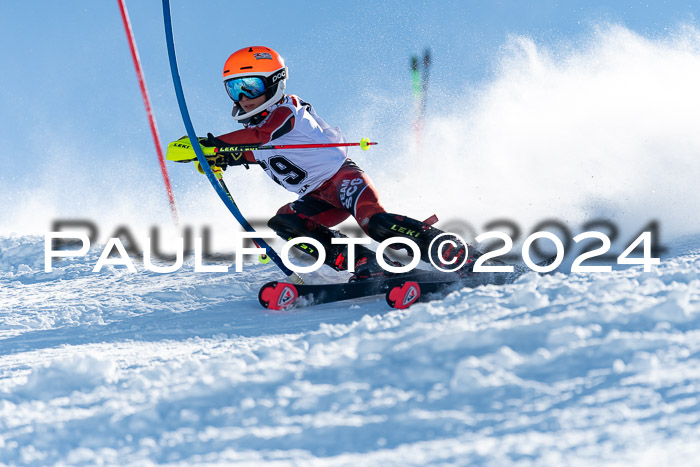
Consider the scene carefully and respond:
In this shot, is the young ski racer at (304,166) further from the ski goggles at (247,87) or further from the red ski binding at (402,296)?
the red ski binding at (402,296)

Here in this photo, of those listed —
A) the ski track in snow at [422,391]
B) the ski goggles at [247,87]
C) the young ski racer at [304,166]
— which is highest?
the ski goggles at [247,87]

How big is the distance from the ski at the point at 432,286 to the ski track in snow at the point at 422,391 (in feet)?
2.10

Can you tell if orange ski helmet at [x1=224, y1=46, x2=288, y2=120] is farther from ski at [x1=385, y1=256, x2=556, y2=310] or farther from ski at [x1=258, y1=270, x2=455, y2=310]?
ski at [x1=385, y1=256, x2=556, y2=310]

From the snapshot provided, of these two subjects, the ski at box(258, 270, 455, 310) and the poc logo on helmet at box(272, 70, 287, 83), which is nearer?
the ski at box(258, 270, 455, 310)

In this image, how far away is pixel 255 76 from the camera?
15.8ft

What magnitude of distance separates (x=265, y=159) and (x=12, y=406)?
264 centimetres

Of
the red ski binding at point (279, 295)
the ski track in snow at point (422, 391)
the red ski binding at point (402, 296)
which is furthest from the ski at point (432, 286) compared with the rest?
the red ski binding at point (279, 295)

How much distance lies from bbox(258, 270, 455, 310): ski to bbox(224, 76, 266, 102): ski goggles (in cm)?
137

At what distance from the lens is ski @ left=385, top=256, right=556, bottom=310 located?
167 inches

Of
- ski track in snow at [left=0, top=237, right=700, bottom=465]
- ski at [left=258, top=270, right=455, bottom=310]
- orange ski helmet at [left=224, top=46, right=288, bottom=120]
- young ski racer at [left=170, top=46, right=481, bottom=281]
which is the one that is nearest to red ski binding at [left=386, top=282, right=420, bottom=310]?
ski at [left=258, top=270, right=455, bottom=310]

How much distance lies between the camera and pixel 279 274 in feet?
19.6

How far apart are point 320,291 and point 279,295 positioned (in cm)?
29

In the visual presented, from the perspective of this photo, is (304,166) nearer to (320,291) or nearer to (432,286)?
(320,291)

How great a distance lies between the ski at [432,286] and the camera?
4254 mm
